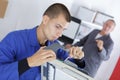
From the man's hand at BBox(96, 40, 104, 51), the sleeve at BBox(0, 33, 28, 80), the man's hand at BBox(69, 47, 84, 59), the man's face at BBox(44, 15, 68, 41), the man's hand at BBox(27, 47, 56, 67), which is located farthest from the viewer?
the man's hand at BBox(96, 40, 104, 51)

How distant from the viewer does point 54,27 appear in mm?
1342

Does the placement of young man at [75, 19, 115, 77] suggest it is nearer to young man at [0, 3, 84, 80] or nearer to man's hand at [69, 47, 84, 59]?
young man at [0, 3, 84, 80]

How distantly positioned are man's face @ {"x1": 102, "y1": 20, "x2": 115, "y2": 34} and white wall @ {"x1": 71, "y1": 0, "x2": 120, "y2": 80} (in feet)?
0.15

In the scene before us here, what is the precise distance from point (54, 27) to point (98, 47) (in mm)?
1335

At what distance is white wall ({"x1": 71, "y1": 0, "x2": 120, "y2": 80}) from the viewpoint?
101 inches

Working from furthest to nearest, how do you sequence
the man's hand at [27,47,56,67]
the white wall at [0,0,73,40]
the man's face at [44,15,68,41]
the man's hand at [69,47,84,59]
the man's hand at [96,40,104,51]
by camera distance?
the man's hand at [96,40,104,51], the white wall at [0,0,73,40], the man's face at [44,15,68,41], the man's hand at [69,47,84,59], the man's hand at [27,47,56,67]

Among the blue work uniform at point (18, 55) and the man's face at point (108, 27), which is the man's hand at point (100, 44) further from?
the blue work uniform at point (18, 55)

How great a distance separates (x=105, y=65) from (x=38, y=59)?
6.13ft

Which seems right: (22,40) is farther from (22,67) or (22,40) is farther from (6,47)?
(22,67)

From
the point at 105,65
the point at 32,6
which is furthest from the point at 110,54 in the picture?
the point at 32,6

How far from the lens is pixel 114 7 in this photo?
2.57 metres

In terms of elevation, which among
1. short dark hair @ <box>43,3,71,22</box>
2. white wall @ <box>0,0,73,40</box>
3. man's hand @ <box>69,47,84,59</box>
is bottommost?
white wall @ <box>0,0,73,40</box>

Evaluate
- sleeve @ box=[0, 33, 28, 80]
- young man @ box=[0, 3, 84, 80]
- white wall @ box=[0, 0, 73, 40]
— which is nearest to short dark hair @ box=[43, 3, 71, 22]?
young man @ box=[0, 3, 84, 80]

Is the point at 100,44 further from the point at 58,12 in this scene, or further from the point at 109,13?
the point at 58,12
